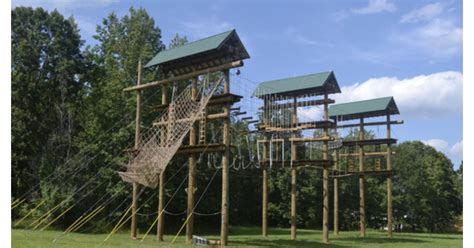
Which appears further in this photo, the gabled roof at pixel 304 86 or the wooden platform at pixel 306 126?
the gabled roof at pixel 304 86

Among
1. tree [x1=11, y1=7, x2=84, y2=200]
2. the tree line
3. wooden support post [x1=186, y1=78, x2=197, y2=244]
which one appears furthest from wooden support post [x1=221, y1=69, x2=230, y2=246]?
tree [x1=11, y1=7, x2=84, y2=200]

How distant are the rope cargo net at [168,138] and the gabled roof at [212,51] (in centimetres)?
93

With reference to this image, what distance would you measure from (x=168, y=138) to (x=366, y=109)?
1442 centimetres

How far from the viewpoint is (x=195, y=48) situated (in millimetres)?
19422

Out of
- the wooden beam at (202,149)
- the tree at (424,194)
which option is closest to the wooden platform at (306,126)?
the wooden beam at (202,149)

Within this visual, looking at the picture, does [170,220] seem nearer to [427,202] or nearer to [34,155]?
[34,155]

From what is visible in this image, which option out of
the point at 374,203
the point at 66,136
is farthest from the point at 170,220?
the point at 374,203

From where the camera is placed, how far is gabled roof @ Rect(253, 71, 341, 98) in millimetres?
23781

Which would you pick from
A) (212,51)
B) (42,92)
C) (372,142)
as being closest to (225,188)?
(212,51)

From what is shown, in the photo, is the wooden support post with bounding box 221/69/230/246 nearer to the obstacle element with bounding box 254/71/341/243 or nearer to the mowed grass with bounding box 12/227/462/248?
the mowed grass with bounding box 12/227/462/248

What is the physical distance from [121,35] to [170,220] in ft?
42.7

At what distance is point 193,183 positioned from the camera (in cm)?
1867

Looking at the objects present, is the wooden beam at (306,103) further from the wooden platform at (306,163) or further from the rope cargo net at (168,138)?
the rope cargo net at (168,138)

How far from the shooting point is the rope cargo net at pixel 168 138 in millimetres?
17016
